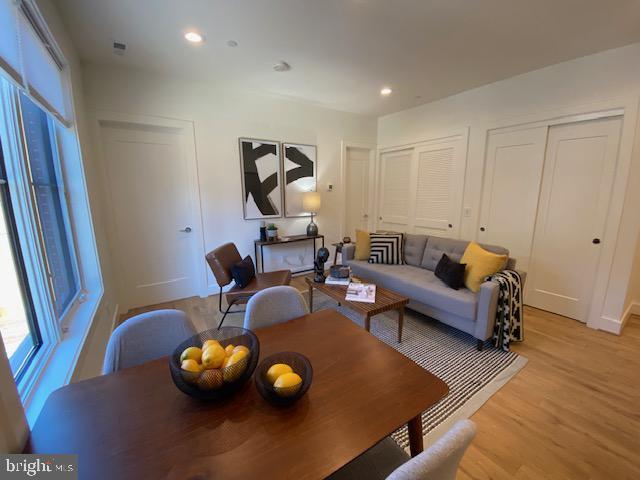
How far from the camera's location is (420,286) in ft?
8.66

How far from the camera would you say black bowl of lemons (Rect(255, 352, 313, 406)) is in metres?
0.80

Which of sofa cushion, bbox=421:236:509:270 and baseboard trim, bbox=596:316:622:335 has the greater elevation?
sofa cushion, bbox=421:236:509:270

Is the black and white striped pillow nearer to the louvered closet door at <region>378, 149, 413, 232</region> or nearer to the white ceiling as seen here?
the louvered closet door at <region>378, 149, 413, 232</region>

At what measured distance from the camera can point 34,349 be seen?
139cm

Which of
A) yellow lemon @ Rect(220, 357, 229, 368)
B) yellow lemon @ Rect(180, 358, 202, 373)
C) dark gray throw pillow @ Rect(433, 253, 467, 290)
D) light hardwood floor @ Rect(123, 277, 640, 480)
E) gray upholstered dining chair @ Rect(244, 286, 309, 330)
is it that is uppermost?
yellow lemon @ Rect(180, 358, 202, 373)

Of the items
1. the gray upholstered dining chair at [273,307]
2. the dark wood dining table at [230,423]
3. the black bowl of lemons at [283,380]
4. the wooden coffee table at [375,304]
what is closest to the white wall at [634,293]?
the wooden coffee table at [375,304]

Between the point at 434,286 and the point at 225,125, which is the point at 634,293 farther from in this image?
the point at 225,125

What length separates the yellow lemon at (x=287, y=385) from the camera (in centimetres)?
79

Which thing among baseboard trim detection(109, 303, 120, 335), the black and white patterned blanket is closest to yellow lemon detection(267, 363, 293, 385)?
the black and white patterned blanket

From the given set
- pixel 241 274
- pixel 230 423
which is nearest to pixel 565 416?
pixel 230 423

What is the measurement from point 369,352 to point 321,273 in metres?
1.82

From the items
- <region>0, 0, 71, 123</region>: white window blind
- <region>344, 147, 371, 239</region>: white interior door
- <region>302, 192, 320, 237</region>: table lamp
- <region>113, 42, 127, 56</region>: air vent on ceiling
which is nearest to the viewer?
<region>0, 0, 71, 123</region>: white window blind

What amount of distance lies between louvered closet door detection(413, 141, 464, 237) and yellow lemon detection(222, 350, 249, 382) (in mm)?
3606

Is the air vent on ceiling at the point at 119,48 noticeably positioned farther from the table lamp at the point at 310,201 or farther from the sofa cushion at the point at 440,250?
the sofa cushion at the point at 440,250
